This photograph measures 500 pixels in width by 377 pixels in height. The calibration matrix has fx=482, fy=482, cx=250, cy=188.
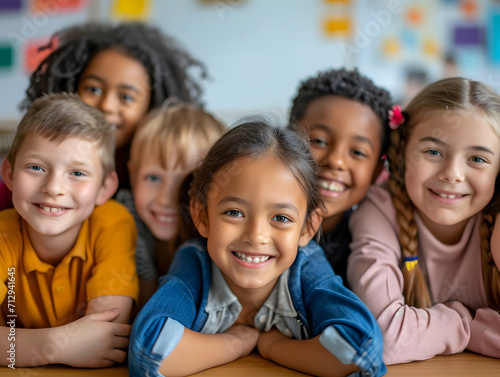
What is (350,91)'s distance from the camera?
4.09 feet

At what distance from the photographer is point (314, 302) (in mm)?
980

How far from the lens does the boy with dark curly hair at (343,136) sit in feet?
3.99

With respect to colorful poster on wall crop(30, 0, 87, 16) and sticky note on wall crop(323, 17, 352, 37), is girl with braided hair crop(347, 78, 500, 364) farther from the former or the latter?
colorful poster on wall crop(30, 0, 87, 16)

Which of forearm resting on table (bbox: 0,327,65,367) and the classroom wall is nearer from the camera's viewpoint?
forearm resting on table (bbox: 0,327,65,367)

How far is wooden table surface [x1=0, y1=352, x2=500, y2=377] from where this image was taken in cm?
93

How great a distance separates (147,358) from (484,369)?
661 millimetres

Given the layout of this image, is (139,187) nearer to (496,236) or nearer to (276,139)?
(276,139)

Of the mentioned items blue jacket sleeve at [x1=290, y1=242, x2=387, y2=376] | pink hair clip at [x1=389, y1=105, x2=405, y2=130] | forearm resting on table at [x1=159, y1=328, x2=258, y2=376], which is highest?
pink hair clip at [x1=389, y1=105, x2=405, y2=130]

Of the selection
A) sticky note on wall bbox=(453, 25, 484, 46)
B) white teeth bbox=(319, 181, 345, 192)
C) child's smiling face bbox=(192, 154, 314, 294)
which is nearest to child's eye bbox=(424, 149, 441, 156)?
white teeth bbox=(319, 181, 345, 192)

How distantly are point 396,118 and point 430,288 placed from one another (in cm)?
42

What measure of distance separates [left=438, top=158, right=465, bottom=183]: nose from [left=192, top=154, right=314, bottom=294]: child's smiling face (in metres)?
0.33

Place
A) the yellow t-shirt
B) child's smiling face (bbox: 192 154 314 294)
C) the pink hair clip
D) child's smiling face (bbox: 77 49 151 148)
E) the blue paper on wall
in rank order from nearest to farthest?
1. child's smiling face (bbox: 192 154 314 294)
2. the yellow t-shirt
3. the pink hair clip
4. child's smiling face (bbox: 77 49 151 148)
5. the blue paper on wall

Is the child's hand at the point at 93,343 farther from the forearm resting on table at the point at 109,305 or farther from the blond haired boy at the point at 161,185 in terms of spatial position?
the blond haired boy at the point at 161,185

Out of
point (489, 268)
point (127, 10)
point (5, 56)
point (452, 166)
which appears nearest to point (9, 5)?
point (5, 56)
